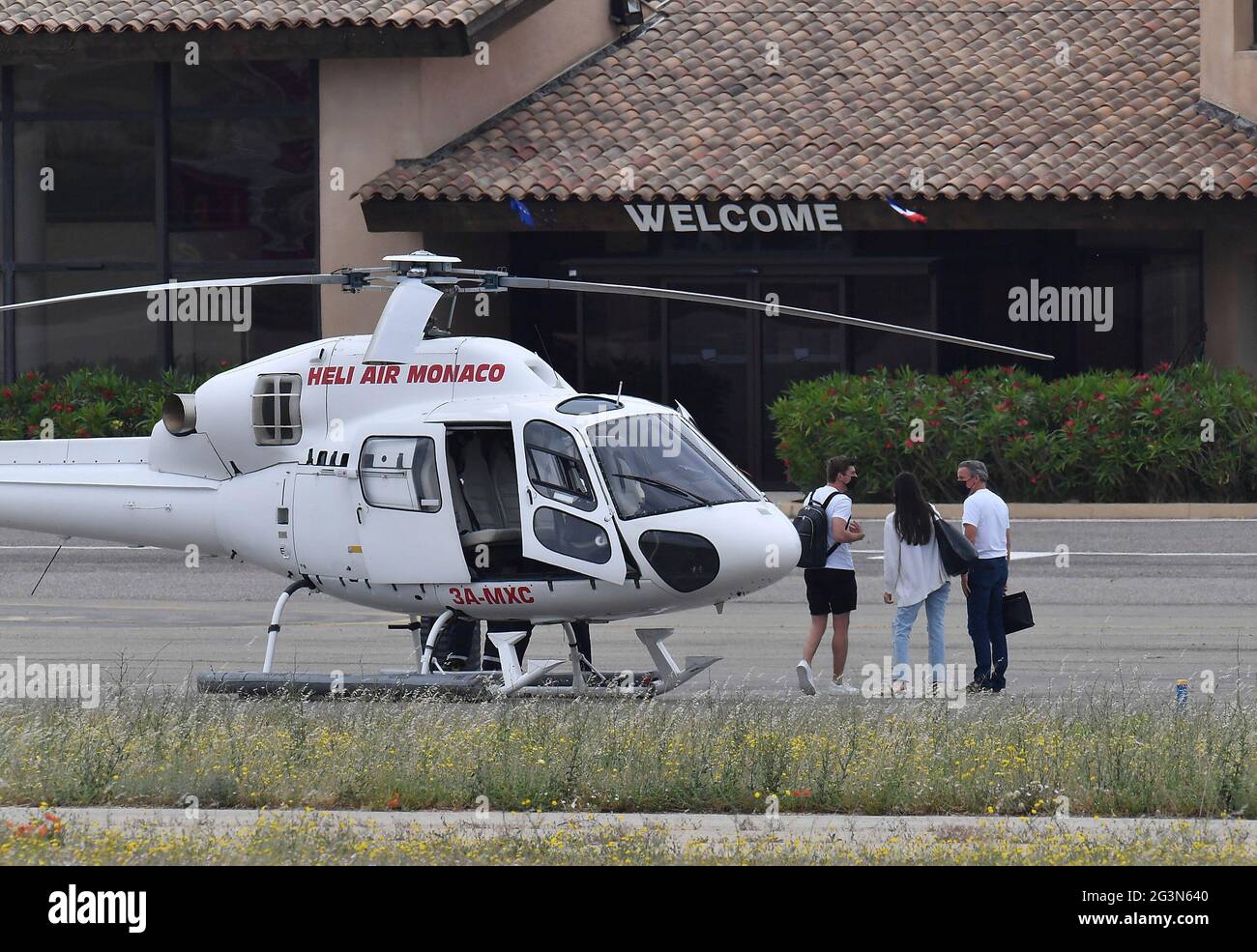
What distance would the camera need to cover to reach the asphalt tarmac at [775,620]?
48.4 feet

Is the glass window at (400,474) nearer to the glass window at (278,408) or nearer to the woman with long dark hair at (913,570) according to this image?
the glass window at (278,408)

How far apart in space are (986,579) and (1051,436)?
34.0 ft

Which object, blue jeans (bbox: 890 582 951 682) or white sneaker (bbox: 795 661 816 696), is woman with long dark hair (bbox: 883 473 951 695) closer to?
blue jeans (bbox: 890 582 951 682)

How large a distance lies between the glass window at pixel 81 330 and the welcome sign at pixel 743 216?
793 cm

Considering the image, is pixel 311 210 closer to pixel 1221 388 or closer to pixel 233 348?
pixel 233 348

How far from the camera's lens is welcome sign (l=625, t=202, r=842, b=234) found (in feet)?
84.8

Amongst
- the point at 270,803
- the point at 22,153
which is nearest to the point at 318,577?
the point at 270,803

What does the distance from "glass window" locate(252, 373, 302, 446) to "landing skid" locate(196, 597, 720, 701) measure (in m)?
1.36

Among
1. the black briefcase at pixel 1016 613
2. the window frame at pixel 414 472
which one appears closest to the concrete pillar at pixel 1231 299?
the black briefcase at pixel 1016 613

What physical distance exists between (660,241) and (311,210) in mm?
5419

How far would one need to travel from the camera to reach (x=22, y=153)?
91.2ft

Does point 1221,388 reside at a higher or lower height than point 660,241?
lower

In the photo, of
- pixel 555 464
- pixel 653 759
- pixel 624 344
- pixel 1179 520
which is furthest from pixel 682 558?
pixel 624 344

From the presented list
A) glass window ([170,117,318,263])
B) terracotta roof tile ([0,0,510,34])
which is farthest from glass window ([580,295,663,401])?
Result: terracotta roof tile ([0,0,510,34])
